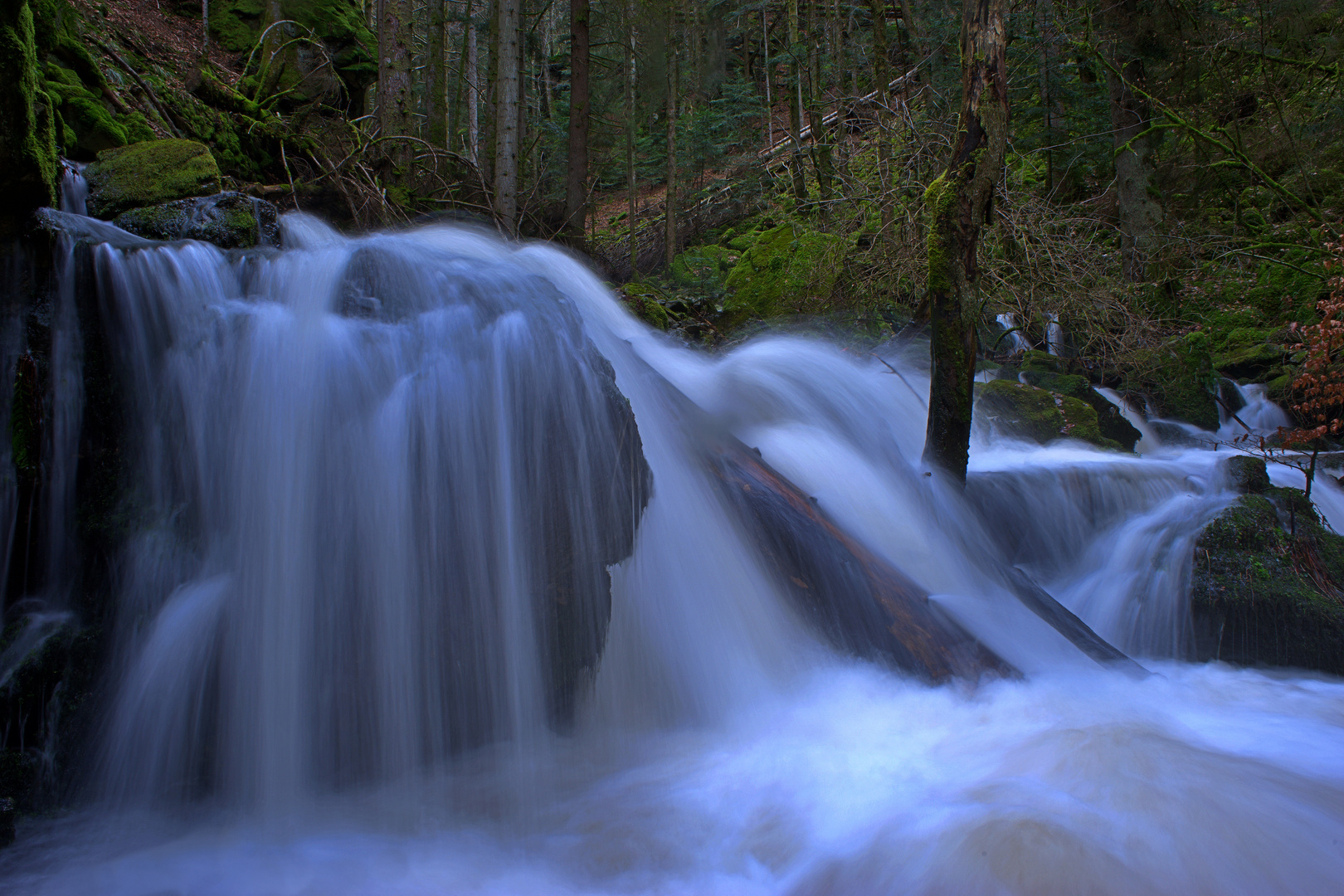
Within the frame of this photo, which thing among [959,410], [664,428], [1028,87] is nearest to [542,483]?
[664,428]

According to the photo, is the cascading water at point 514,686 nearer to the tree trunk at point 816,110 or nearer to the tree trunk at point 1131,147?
the tree trunk at point 1131,147

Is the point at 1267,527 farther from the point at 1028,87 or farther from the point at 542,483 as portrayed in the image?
the point at 1028,87

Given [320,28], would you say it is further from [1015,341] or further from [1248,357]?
[1248,357]

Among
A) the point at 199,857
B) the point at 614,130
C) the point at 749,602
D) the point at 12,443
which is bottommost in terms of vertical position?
the point at 199,857

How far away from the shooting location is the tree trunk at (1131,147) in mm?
10273

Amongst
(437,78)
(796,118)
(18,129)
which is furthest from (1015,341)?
(18,129)

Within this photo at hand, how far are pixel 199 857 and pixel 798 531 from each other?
3553 millimetres

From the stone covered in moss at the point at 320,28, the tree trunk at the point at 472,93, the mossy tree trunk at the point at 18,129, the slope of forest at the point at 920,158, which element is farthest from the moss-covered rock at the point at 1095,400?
the tree trunk at the point at 472,93

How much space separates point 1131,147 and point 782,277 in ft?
17.4

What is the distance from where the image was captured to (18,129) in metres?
4.06

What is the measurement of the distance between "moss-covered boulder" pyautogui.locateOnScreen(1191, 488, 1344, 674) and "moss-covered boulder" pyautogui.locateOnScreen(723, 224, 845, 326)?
460 centimetres

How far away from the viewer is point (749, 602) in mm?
4676

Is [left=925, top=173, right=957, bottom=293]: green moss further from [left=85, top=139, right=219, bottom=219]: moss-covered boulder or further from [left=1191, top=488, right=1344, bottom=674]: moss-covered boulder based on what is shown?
[left=85, top=139, right=219, bottom=219]: moss-covered boulder

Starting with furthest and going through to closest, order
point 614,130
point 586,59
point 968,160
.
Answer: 1. point 614,130
2. point 586,59
3. point 968,160
